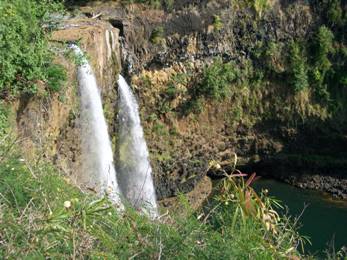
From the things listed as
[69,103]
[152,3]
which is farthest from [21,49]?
[152,3]

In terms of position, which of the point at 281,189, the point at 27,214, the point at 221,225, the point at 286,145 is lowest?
the point at 281,189

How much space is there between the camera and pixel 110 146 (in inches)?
576

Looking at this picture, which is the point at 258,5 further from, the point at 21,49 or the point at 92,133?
the point at 21,49

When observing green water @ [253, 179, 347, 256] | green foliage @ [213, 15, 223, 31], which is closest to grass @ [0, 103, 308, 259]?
green water @ [253, 179, 347, 256]

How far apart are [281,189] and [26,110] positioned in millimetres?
11028

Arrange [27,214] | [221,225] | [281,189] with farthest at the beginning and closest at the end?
1. [281,189]
2. [221,225]
3. [27,214]

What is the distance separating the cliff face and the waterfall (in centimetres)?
44

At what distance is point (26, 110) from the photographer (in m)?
10.6

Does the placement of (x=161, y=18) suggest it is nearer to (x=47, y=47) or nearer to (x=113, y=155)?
(x=113, y=155)

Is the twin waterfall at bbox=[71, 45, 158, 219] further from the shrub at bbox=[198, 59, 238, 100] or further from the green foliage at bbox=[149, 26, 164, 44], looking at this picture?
the shrub at bbox=[198, 59, 238, 100]

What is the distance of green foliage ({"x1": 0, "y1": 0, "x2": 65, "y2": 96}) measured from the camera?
31.4 feet

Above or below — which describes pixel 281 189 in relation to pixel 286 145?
below

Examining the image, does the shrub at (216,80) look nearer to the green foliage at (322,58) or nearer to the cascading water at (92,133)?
the green foliage at (322,58)


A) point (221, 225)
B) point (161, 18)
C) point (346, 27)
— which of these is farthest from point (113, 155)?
point (221, 225)
